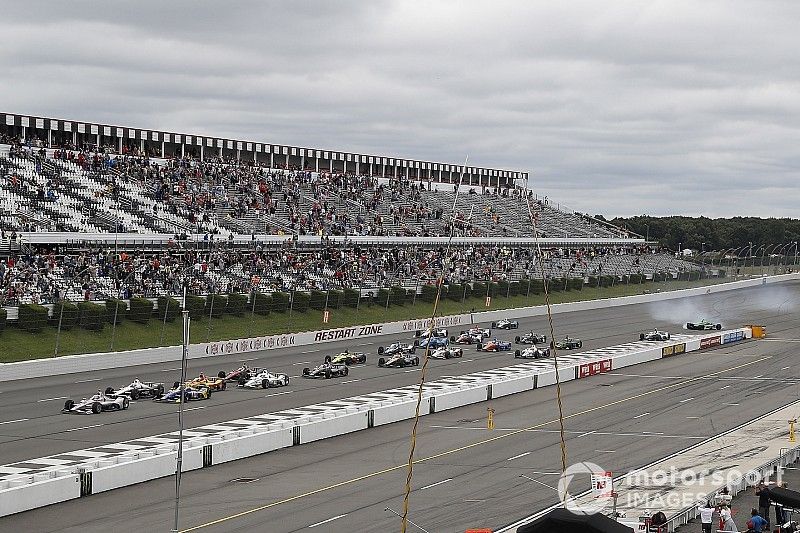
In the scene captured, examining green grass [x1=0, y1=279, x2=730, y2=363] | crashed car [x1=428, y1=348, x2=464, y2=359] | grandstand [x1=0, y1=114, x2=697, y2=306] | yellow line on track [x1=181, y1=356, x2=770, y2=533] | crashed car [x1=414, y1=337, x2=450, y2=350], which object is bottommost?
yellow line on track [x1=181, y1=356, x2=770, y2=533]

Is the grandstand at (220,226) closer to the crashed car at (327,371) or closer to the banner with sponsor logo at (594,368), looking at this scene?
the banner with sponsor logo at (594,368)

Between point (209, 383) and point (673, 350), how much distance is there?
30.5m

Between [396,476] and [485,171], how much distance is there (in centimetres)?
12058

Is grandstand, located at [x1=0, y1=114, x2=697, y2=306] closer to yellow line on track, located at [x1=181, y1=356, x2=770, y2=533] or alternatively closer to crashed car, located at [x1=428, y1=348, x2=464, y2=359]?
crashed car, located at [x1=428, y1=348, x2=464, y2=359]

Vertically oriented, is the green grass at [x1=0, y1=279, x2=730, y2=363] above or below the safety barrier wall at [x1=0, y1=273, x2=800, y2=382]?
above

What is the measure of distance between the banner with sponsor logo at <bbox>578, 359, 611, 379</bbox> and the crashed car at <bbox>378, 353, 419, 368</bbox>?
8122mm

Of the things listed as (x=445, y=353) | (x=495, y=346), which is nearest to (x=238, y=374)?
(x=445, y=353)

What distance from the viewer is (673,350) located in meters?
62.9

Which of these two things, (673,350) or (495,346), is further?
(673,350)

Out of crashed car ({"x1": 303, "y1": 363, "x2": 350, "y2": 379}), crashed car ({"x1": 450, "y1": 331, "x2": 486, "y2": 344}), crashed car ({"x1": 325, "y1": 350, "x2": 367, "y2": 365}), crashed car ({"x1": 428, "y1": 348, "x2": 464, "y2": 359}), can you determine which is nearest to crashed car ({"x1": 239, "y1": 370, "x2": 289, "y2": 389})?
crashed car ({"x1": 303, "y1": 363, "x2": 350, "y2": 379})

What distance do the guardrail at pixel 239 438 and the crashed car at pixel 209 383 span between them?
5.51 m

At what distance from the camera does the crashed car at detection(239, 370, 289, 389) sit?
44.8 m

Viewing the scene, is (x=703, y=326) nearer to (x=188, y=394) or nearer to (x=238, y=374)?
(x=238, y=374)

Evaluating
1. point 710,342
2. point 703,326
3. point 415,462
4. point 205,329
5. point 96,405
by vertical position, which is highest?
point 205,329
